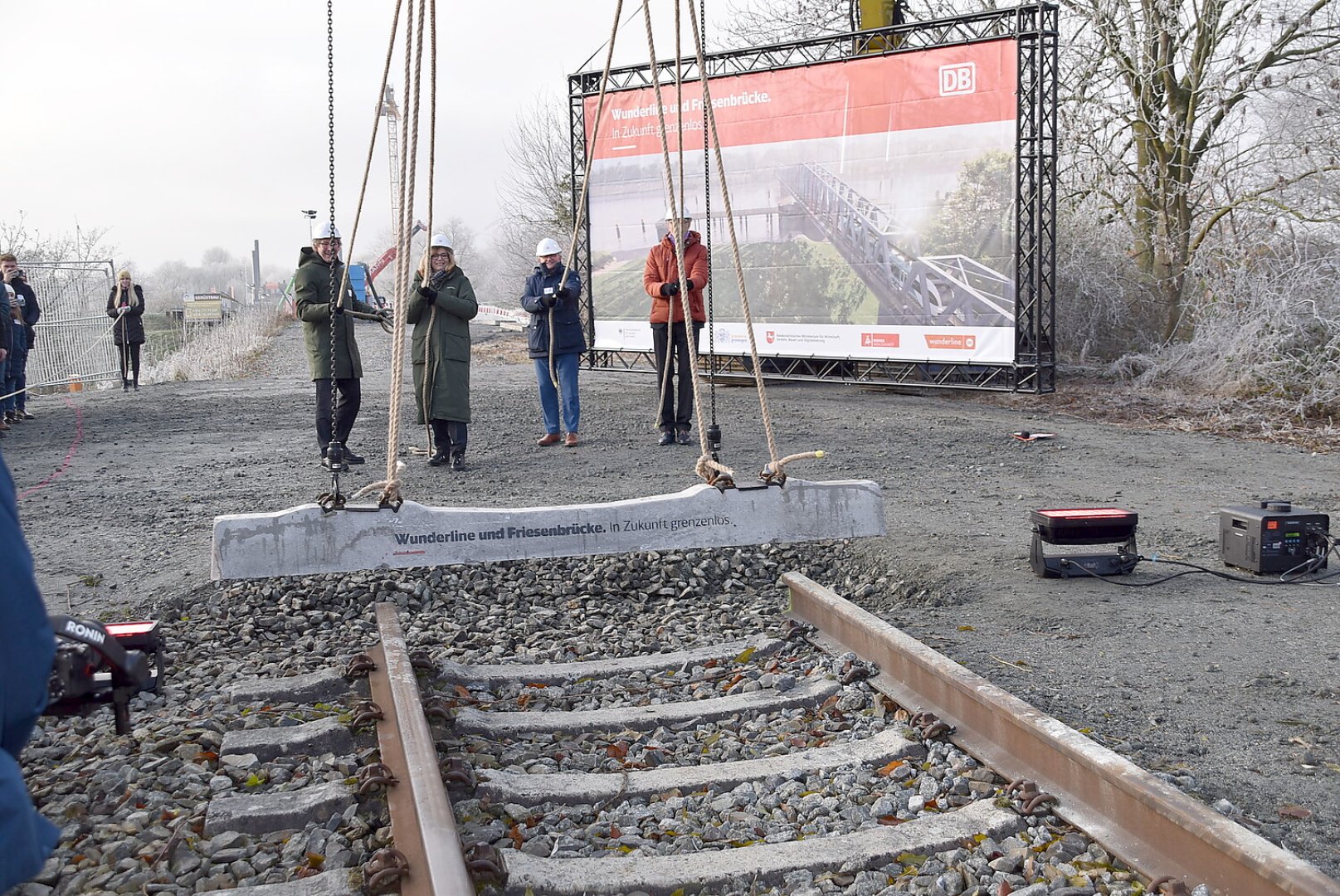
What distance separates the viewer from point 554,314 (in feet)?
37.4

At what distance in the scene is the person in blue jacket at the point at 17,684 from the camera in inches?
55.9

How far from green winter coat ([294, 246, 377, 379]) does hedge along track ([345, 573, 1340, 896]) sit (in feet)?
17.6

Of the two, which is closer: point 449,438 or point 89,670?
point 89,670

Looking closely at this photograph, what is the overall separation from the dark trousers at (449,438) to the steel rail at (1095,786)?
6427 mm

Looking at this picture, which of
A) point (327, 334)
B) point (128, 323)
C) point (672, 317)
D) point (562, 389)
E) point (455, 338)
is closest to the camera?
point (327, 334)

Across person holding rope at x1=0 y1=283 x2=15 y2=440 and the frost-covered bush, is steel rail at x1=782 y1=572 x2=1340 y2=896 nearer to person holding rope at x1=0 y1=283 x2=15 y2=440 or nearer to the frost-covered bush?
person holding rope at x1=0 y1=283 x2=15 y2=440

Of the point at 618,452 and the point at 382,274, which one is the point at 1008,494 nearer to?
the point at 618,452

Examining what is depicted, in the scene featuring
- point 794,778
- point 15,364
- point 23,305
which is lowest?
point 794,778

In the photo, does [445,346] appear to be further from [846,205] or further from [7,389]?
[7,389]

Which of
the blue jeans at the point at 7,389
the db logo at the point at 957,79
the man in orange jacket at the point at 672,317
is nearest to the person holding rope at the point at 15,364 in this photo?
the blue jeans at the point at 7,389

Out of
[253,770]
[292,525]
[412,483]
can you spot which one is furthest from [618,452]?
[253,770]

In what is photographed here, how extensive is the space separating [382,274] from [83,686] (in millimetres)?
75028

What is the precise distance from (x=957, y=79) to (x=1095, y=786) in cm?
1399

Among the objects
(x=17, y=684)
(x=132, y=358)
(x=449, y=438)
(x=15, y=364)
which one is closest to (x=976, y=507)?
(x=449, y=438)
